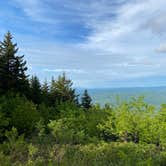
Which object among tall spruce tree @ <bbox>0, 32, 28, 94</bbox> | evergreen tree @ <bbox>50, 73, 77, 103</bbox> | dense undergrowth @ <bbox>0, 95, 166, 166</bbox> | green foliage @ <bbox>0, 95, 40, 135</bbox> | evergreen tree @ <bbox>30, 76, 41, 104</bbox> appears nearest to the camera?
dense undergrowth @ <bbox>0, 95, 166, 166</bbox>

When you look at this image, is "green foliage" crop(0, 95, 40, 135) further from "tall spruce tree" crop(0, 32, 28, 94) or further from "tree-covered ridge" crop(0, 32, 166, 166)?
"tall spruce tree" crop(0, 32, 28, 94)

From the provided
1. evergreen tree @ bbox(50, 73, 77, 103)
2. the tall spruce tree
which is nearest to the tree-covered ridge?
the tall spruce tree

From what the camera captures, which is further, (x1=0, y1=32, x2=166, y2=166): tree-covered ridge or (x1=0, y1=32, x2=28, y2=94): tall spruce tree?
(x1=0, y1=32, x2=28, y2=94): tall spruce tree

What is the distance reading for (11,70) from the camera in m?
36.4

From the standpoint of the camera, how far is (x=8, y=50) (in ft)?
122

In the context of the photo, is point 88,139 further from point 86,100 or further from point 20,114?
point 86,100

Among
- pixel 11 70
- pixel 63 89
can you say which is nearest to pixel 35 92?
pixel 11 70

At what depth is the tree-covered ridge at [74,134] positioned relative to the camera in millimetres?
13500

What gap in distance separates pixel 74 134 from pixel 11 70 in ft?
54.2

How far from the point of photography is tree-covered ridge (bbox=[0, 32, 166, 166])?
44.3 feet

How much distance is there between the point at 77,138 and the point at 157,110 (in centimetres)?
513

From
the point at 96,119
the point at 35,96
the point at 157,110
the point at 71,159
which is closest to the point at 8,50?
the point at 35,96

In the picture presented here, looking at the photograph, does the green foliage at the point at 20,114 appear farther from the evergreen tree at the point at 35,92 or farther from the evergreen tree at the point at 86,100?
the evergreen tree at the point at 86,100

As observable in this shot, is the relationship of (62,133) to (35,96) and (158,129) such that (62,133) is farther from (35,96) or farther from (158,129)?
(35,96)
